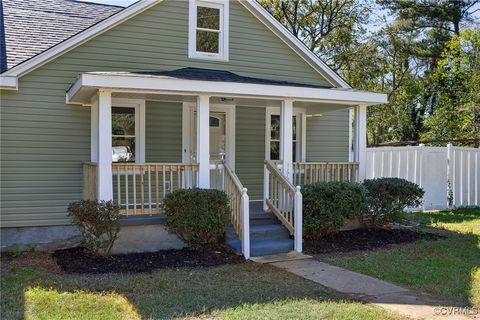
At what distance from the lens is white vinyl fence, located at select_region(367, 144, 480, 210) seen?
12.7m

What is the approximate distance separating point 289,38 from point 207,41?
1.97m

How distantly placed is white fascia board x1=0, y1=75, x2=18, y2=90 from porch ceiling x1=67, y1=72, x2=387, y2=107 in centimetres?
91

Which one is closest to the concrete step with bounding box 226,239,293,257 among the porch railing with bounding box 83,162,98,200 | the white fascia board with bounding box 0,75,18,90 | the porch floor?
the porch floor

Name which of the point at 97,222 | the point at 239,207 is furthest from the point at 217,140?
the point at 97,222

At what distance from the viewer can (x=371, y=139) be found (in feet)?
105

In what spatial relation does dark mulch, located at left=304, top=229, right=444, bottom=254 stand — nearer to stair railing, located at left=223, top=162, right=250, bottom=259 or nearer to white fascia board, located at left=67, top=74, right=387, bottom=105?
stair railing, located at left=223, top=162, right=250, bottom=259

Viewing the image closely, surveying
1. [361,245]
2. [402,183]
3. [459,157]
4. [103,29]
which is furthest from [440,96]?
[103,29]

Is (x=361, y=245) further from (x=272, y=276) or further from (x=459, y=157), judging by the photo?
(x=459, y=157)

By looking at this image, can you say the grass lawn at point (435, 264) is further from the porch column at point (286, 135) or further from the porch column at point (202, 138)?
the porch column at point (202, 138)

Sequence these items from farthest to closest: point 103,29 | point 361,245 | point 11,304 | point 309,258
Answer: point 103,29, point 361,245, point 309,258, point 11,304

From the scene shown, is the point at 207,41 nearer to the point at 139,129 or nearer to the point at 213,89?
the point at 139,129

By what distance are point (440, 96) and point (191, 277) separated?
21635 millimetres

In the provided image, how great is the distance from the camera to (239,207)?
7703 millimetres

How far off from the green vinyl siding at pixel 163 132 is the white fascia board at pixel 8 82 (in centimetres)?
248
